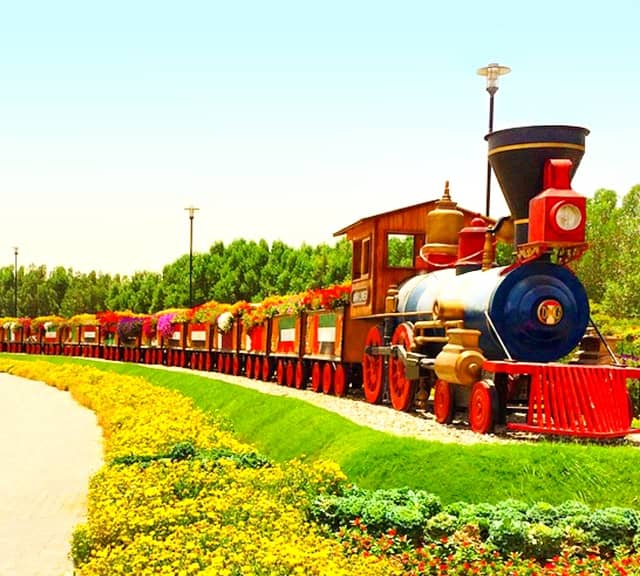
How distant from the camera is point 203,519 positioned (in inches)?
283

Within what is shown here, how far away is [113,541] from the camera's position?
688 centimetres

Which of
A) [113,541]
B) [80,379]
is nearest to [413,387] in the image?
[113,541]

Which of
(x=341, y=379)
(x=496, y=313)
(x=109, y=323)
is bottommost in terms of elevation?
(x=341, y=379)

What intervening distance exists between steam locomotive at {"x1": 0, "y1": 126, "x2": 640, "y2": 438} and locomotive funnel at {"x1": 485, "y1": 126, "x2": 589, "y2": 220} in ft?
0.05

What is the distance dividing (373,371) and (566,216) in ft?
20.3

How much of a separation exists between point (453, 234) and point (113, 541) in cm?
1014

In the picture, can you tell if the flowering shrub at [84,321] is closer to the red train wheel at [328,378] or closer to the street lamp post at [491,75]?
the red train wheel at [328,378]

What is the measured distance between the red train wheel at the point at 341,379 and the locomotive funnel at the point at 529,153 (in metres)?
6.95

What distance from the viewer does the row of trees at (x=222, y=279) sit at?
6538 centimetres

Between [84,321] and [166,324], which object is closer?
[166,324]

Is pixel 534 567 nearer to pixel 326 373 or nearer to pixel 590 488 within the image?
pixel 590 488

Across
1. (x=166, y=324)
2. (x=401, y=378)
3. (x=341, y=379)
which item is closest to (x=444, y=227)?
(x=401, y=378)

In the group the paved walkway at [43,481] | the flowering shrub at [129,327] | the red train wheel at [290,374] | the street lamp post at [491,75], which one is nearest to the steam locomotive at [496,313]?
the red train wheel at [290,374]

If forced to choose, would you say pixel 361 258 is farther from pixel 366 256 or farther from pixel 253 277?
pixel 253 277
